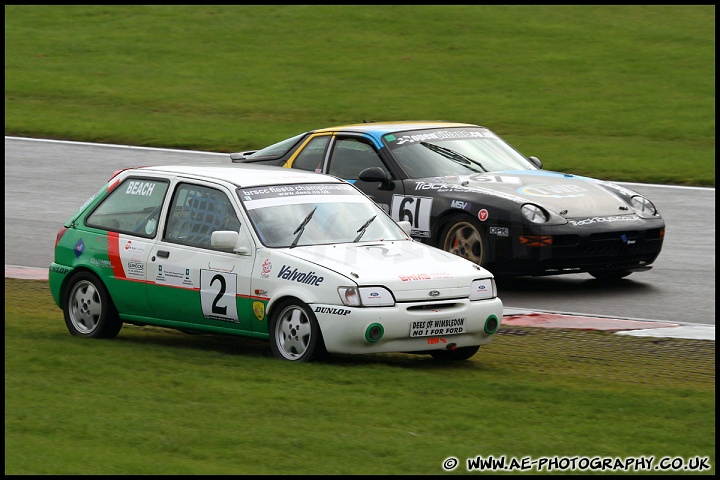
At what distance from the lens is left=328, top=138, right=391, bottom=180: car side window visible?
1347 centimetres

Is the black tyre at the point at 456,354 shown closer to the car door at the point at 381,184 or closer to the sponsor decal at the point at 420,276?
the sponsor decal at the point at 420,276

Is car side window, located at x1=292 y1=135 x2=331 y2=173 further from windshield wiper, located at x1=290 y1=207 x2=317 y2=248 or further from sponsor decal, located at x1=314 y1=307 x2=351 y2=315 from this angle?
sponsor decal, located at x1=314 y1=307 x2=351 y2=315

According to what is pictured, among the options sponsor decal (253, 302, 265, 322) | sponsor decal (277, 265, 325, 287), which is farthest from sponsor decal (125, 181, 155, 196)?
sponsor decal (277, 265, 325, 287)

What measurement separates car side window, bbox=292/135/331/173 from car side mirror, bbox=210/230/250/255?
4.14m

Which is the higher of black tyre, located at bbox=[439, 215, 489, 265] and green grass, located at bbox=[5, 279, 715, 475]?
black tyre, located at bbox=[439, 215, 489, 265]

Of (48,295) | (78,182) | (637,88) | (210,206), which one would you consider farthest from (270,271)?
(637,88)

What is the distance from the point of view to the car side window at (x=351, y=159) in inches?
530

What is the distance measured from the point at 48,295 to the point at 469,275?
4.93m

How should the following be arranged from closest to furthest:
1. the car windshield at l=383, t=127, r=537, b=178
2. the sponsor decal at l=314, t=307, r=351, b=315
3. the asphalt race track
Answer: the sponsor decal at l=314, t=307, r=351, b=315
the asphalt race track
the car windshield at l=383, t=127, r=537, b=178

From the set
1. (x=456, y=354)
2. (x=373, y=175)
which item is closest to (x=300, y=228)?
(x=456, y=354)

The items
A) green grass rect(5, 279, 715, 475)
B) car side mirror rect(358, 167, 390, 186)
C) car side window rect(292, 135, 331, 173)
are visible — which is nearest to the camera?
green grass rect(5, 279, 715, 475)

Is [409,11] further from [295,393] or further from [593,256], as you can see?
[295,393]

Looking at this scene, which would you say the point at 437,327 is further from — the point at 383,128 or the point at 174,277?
the point at 383,128

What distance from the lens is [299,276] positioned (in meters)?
9.10
